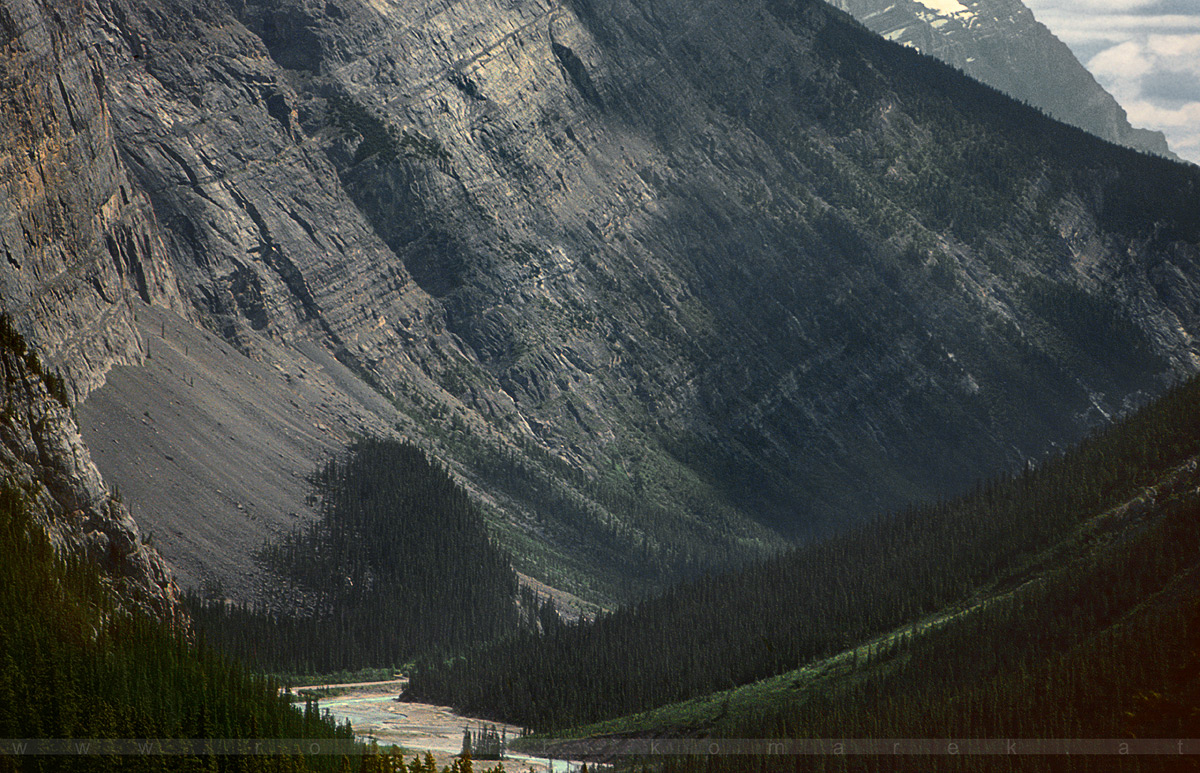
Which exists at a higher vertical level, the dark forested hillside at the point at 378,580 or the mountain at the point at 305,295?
the mountain at the point at 305,295

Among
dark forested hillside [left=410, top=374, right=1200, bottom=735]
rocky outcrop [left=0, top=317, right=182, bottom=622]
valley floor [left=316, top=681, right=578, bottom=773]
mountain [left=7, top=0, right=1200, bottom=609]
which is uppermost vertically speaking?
mountain [left=7, top=0, right=1200, bottom=609]

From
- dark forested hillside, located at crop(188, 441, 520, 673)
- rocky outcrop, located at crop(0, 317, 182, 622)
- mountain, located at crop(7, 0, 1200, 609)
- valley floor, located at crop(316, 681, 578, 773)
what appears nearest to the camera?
rocky outcrop, located at crop(0, 317, 182, 622)

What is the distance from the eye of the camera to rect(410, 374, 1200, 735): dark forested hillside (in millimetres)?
70938

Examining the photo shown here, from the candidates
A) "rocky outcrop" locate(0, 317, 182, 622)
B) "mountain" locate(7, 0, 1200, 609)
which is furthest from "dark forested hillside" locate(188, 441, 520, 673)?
"rocky outcrop" locate(0, 317, 182, 622)

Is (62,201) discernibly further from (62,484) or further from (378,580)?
(62,484)

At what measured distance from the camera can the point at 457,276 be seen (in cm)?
18725

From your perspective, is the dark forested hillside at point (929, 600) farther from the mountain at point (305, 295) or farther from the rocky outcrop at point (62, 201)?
the rocky outcrop at point (62, 201)

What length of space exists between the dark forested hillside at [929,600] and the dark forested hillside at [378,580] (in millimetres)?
10672

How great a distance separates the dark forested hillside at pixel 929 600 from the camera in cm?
7094

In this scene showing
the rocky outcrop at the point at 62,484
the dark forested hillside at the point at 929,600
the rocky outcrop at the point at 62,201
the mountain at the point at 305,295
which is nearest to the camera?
the rocky outcrop at the point at 62,484

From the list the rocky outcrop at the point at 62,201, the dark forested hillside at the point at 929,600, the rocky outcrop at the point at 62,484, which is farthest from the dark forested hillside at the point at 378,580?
the rocky outcrop at the point at 62,484

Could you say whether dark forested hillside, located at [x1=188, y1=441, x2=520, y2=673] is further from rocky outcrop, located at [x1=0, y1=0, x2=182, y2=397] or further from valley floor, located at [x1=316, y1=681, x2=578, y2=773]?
rocky outcrop, located at [x1=0, y1=0, x2=182, y2=397]

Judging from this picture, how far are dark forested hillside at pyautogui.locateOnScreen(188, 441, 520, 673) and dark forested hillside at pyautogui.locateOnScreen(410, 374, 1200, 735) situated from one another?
35.0 ft

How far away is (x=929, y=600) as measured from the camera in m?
87.2
